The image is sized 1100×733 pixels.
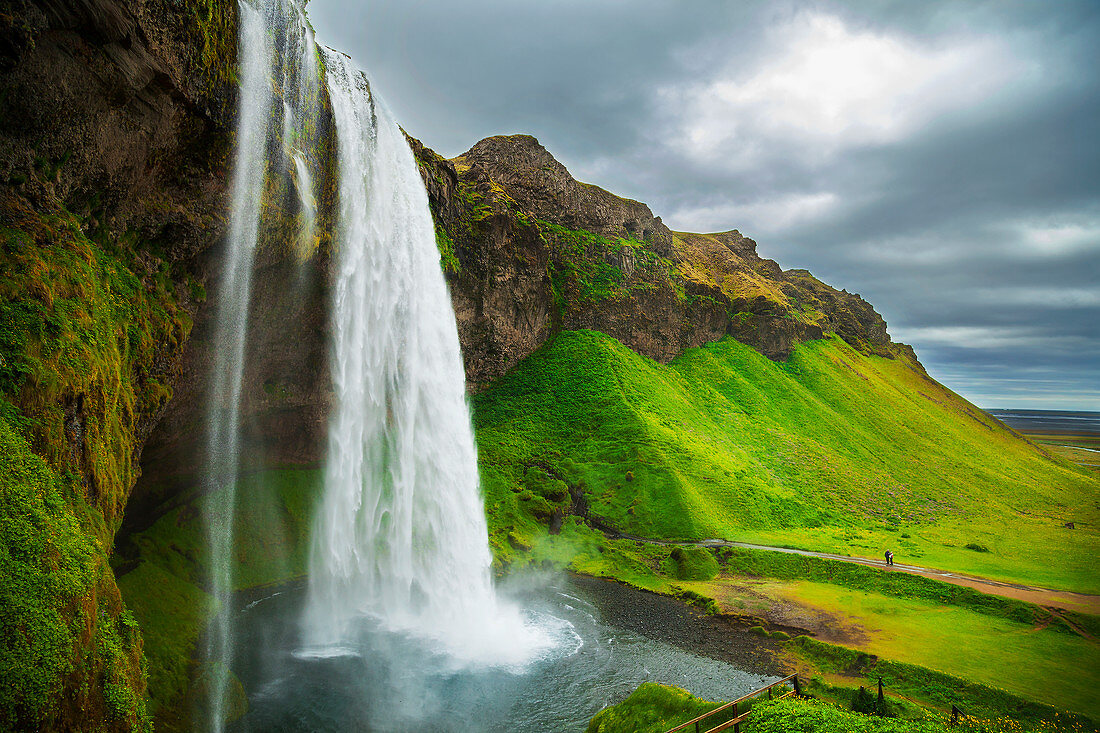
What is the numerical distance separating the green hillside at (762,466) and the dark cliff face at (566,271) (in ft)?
11.4

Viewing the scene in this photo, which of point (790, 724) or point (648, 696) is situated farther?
point (648, 696)

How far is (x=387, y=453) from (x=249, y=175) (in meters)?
14.1

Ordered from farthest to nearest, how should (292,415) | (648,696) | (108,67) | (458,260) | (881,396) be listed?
(881,396) → (458,260) → (292,415) → (648,696) → (108,67)

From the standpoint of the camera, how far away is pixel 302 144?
72.4ft

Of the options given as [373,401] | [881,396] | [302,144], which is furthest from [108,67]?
[881,396]

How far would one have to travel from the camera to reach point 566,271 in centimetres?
6462

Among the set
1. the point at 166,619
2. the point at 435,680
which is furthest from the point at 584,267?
the point at 166,619

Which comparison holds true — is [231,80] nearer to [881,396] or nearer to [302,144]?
[302,144]

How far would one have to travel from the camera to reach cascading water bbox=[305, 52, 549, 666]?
81.6ft

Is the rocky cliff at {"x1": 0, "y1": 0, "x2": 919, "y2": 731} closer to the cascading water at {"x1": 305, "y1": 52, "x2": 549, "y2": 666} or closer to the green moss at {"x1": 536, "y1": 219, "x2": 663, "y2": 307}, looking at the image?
the cascading water at {"x1": 305, "y1": 52, "x2": 549, "y2": 666}

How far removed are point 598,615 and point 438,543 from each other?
30.9ft

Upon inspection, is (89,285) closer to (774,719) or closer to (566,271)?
(774,719)

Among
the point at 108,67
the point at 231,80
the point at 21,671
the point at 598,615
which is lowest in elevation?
the point at 598,615

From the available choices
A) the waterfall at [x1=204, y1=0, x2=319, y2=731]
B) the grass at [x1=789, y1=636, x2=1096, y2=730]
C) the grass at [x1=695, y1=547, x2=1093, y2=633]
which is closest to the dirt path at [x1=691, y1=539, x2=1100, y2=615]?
the grass at [x1=695, y1=547, x2=1093, y2=633]
